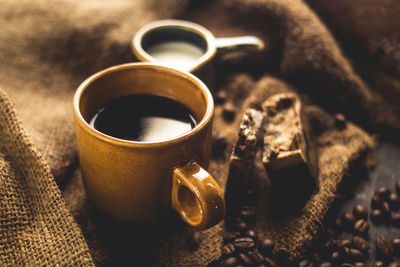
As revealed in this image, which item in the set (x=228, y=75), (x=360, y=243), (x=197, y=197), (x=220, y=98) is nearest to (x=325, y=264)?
(x=360, y=243)

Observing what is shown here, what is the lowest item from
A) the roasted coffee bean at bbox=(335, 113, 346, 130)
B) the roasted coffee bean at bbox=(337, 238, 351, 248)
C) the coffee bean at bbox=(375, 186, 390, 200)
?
the roasted coffee bean at bbox=(337, 238, 351, 248)

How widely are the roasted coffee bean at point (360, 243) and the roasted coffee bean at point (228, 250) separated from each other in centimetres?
30

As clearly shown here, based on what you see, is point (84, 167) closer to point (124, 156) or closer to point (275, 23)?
point (124, 156)

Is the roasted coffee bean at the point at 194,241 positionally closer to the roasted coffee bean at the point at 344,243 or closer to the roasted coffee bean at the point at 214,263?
the roasted coffee bean at the point at 214,263

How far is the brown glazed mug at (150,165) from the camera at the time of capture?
0.76m

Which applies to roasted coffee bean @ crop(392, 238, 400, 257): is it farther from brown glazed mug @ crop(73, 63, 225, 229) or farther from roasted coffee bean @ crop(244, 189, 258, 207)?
brown glazed mug @ crop(73, 63, 225, 229)

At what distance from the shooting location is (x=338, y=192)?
110 cm

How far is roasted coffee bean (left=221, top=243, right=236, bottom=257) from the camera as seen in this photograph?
92 cm

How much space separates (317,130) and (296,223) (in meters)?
0.38

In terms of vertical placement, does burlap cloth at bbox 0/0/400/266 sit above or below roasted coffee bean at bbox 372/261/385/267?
above

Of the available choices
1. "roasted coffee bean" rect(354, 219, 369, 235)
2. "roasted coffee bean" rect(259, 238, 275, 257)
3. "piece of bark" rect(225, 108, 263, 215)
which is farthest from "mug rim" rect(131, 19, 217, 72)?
"roasted coffee bean" rect(354, 219, 369, 235)

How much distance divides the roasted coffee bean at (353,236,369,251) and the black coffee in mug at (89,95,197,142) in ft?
1.56

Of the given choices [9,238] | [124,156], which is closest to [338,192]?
[124,156]

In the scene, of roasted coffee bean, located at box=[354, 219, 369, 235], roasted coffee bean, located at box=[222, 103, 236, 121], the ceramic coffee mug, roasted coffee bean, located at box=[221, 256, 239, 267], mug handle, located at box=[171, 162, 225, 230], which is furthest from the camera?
roasted coffee bean, located at box=[222, 103, 236, 121]
